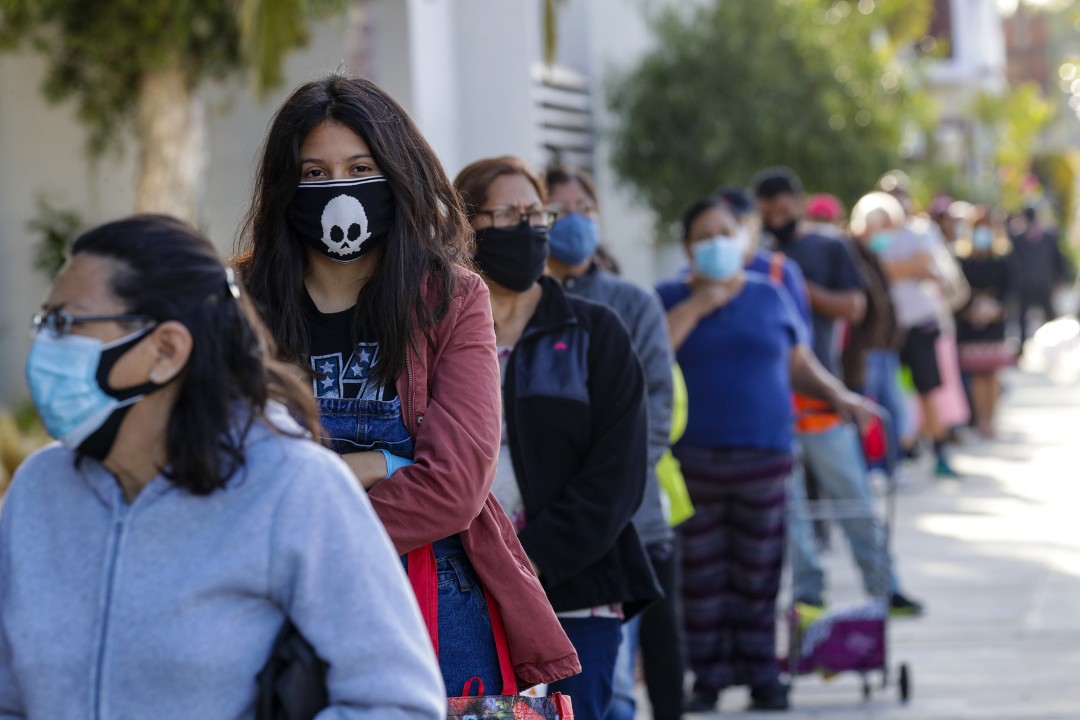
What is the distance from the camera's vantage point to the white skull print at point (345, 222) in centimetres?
303

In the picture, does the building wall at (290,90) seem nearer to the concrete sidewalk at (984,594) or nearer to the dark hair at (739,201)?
the dark hair at (739,201)

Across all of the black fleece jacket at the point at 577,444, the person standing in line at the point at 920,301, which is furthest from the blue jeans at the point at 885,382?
the black fleece jacket at the point at 577,444

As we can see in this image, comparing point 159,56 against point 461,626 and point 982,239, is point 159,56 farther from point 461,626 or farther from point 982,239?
point 982,239

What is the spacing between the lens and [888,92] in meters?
18.0

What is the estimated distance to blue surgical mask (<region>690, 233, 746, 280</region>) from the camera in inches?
259

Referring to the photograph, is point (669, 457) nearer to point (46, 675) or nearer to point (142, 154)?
point (46, 675)

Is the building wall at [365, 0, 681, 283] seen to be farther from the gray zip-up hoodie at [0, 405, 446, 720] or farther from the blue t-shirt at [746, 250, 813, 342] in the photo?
the gray zip-up hoodie at [0, 405, 446, 720]

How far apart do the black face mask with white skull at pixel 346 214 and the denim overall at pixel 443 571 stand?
0.28 meters

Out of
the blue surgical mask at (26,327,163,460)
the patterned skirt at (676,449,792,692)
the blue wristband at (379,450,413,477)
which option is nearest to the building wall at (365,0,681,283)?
the patterned skirt at (676,449,792,692)

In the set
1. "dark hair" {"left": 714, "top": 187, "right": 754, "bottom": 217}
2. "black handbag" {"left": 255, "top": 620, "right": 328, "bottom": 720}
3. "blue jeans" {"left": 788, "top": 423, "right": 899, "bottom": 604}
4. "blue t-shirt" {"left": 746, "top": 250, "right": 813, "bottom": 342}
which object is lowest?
"blue jeans" {"left": 788, "top": 423, "right": 899, "bottom": 604}

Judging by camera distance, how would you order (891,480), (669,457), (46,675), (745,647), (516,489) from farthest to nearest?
(891,480) < (745,647) < (669,457) < (516,489) < (46,675)

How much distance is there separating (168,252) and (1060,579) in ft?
26.7

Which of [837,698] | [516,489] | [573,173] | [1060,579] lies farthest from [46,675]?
[1060,579]

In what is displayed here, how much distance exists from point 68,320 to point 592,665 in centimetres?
228
